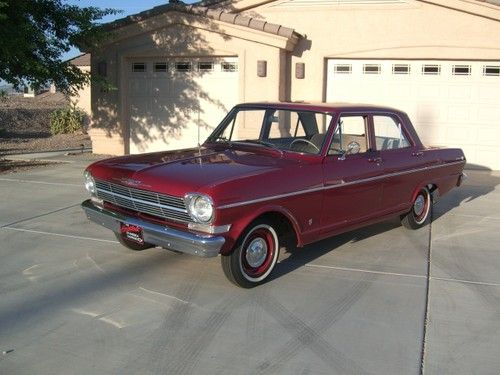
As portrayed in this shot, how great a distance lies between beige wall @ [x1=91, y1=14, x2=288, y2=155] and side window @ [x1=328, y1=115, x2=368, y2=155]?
6.11 meters

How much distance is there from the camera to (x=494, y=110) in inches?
474

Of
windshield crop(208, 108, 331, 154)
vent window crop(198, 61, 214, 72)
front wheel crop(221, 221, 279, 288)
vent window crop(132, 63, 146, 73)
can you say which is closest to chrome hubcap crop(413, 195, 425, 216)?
windshield crop(208, 108, 331, 154)

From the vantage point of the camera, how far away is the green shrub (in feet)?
68.0

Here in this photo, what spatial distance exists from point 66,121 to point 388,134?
1620cm

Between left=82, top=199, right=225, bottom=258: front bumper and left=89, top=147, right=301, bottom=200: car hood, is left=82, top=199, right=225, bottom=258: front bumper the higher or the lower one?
the lower one

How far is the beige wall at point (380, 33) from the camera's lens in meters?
11.8

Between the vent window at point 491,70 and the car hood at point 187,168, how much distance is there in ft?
25.8

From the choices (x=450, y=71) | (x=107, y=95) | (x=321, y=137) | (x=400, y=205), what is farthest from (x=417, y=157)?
(x=107, y=95)

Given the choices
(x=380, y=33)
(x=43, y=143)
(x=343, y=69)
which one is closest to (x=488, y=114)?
(x=380, y=33)

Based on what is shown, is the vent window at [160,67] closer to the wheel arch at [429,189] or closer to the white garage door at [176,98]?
the white garage door at [176,98]

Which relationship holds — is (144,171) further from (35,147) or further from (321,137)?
(35,147)

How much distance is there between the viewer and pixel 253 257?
5.13m

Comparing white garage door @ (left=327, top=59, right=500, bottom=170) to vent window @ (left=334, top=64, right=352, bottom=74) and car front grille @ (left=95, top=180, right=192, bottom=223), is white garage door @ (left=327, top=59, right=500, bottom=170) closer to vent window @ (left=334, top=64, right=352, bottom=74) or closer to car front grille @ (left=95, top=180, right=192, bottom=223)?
vent window @ (left=334, top=64, right=352, bottom=74)

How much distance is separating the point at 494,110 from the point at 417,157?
5.94m
